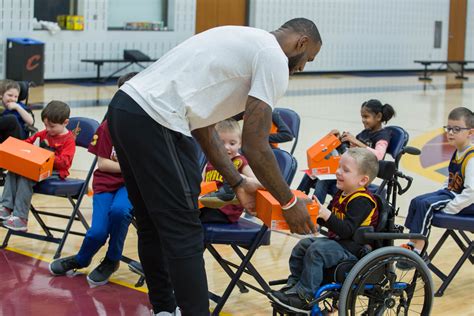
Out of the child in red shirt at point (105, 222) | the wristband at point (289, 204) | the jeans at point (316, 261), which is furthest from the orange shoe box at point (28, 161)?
the wristband at point (289, 204)

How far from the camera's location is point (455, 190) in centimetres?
495

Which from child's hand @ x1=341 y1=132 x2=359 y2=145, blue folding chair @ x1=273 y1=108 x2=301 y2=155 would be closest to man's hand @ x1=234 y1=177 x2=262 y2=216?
child's hand @ x1=341 y1=132 x2=359 y2=145

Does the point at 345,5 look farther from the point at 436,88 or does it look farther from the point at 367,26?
the point at 436,88

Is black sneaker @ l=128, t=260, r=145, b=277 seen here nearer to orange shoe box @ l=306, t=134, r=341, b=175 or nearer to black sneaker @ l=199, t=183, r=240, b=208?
black sneaker @ l=199, t=183, r=240, b=208

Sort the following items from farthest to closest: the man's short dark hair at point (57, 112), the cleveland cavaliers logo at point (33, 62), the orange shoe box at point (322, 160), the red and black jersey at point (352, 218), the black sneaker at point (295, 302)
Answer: the cleveland cavaliers logo at point (33, 62) < the orange shoe box at point (322, 160) < the man's short dark hair at point (57, 112) < the red and black jersey at point (352, 218) < the black sneaker at point (295, 302)

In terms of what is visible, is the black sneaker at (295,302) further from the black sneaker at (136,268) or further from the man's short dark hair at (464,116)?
the man's short dark hair at (464,116)

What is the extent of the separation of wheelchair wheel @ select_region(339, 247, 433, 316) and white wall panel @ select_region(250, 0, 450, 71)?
1614 cm

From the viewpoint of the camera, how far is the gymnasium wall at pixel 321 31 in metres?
16.3

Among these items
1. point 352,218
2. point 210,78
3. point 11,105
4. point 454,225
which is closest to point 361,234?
point 352,218

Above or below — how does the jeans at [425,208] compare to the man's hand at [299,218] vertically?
below

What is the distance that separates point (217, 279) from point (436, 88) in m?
14.7

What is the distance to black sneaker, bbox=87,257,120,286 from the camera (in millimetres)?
4637

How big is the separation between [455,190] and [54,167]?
8.11 ft

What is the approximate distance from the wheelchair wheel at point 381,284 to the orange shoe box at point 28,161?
2.23 meters
